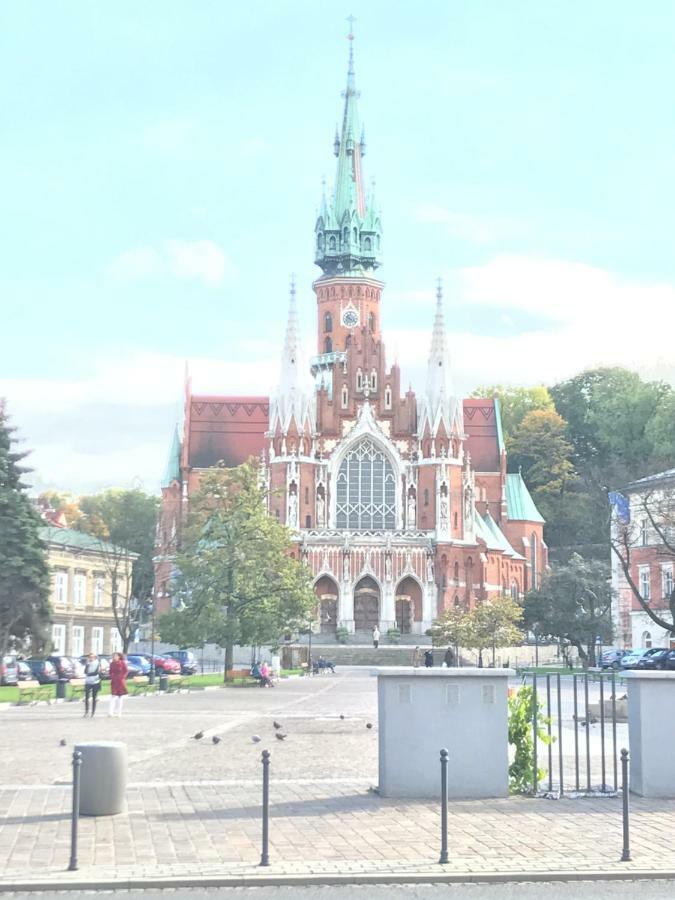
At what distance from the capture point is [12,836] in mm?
14398

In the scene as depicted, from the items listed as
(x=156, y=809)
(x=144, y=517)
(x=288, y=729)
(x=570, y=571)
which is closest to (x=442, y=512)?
(x=570, y=571)

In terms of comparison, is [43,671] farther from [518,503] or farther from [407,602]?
[518,503]

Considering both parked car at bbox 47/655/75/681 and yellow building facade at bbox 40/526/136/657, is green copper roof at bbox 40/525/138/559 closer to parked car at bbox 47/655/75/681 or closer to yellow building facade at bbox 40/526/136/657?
yellow building facade at bbox 40/526/136/657

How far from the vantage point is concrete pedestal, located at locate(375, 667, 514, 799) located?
17078mm

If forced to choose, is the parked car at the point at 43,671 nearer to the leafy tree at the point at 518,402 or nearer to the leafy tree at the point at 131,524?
the leafy tree at the point at 131,524

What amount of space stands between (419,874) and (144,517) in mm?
109762

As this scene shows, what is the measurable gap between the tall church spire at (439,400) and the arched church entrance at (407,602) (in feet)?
33.5

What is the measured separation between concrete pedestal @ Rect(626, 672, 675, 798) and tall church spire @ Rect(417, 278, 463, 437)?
245 feet

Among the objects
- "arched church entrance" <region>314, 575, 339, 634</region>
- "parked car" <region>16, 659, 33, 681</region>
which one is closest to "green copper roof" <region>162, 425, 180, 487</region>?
"arched church entrance" <region>314, 575, 339, 634</region>

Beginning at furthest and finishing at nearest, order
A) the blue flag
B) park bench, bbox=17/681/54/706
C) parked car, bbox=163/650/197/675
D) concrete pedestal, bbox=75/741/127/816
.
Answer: the blue flag → parked car, bbox=163/650/197/675 → park bench, bbox=17/681/54/706 → concrete pedestal, bbox=75/741/127/816

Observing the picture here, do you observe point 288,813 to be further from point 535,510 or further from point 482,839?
point 535,510

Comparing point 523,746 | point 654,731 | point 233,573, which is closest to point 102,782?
point 523,746

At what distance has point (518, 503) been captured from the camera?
106m

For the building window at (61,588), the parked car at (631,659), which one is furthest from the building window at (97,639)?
the parked car at (631,659)
